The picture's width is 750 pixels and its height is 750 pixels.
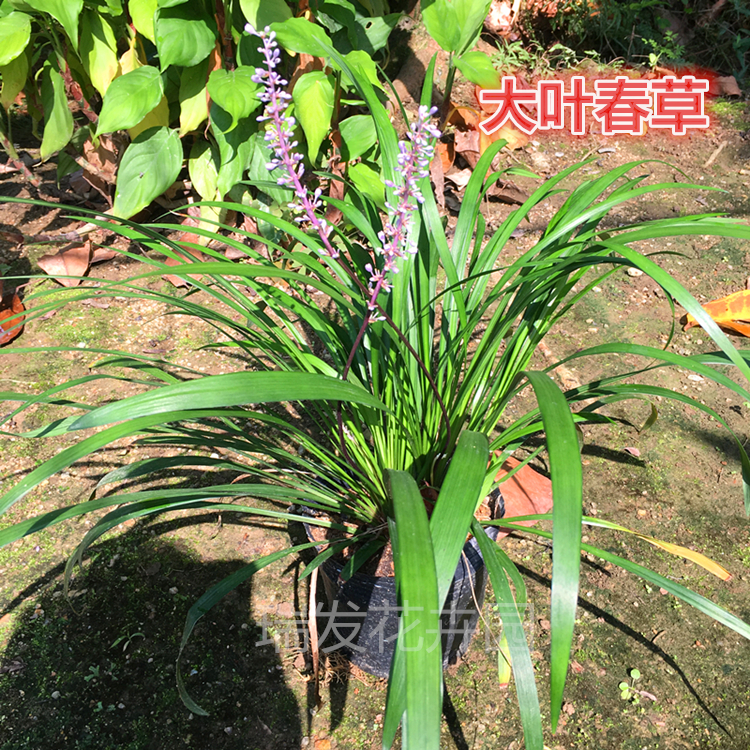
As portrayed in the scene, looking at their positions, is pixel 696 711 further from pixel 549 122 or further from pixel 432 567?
pixel 549 122

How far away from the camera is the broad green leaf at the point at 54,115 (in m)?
2.05

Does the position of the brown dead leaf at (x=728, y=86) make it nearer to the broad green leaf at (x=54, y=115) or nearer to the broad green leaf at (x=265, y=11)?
the broad green leaf at (x=265, y=11)

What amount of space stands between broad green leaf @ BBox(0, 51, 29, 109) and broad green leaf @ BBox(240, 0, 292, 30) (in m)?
0.82

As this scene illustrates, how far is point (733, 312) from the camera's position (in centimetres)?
207

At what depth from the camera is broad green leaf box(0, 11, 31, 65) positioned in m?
1.83

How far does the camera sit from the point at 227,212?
88.6 inches

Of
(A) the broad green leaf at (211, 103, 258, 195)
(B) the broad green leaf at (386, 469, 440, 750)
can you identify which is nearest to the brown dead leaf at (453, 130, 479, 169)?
(A) the broad green leaf at (211, 103, 258, 195)

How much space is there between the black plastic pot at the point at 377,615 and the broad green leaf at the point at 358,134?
1.16 metres

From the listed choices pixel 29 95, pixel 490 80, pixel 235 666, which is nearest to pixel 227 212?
pixel 29 95

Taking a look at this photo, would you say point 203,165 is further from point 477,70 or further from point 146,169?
point 477,70

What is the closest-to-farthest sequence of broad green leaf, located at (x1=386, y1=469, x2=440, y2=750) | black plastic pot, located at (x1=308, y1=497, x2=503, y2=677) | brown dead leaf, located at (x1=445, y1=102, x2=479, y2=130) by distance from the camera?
broad green leaf, located at (x1=386, y1=469, x2=440, y2=750) < black plastic pot, located at (x1=308, y1=497, x2=503, y2=677) < brown dead leaf, located at (x1=445, y1=102, x2=479, y2=130)

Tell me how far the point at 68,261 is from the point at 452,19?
1.46 metres

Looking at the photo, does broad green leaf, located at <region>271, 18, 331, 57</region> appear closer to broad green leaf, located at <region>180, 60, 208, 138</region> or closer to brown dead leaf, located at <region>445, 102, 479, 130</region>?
broad green leaf, located at <region>180, 60, 208, 138</region>

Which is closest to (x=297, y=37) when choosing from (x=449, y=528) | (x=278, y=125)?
(x=278, y=125)
